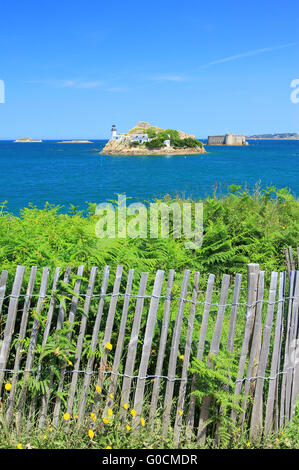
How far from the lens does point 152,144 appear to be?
138000 mm

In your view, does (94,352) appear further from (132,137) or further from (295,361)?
(132,137)

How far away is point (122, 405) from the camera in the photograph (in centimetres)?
336

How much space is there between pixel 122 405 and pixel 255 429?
126 centimetres

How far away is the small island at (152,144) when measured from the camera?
5404 inches

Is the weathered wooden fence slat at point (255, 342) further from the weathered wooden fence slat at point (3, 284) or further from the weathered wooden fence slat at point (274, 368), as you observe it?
the weathered wooden fence slat at point (3, 284)

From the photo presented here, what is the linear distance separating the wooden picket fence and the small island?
136578mm

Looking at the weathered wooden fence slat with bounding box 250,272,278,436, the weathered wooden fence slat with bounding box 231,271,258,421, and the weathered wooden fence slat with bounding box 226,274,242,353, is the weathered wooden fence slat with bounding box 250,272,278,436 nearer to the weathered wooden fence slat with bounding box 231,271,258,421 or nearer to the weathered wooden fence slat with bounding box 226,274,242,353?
the weathered wooden fence slat with bounding box 231,271,258,421

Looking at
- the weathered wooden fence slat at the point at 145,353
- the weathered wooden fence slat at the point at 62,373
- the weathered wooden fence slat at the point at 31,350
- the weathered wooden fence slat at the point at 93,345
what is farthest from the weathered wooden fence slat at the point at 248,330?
the weathered wooden fence slat at the point at 31,350

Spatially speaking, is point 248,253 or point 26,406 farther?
point 248,253

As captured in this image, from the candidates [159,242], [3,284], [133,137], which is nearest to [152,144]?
[133,137]

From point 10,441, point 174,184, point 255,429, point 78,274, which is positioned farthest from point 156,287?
point 174,184

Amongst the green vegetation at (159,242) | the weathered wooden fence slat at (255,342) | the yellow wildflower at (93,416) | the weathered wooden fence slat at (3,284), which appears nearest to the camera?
the yellow wildflower at (93,416)

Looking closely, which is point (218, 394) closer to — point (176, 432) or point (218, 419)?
point (218, 419)

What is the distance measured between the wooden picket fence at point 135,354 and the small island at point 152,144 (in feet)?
448
